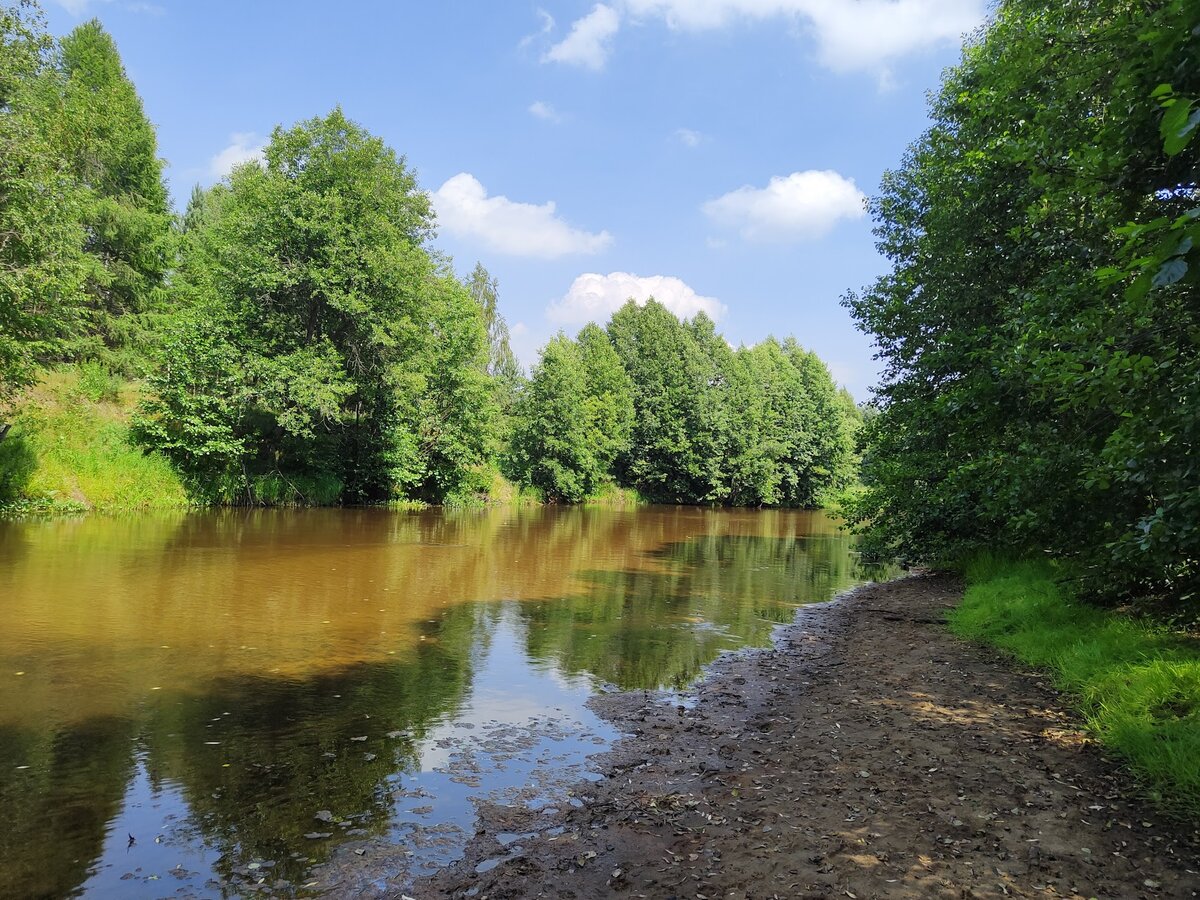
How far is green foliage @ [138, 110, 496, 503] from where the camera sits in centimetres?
3023

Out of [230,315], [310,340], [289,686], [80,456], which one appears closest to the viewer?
[289,686]

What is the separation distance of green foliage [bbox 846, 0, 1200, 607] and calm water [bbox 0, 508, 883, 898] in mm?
4999

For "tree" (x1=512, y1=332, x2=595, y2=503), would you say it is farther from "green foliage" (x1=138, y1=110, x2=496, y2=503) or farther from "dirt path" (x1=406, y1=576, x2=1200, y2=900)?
"dirt path" (x1=406, y1=576, x2=1200, y2=900)

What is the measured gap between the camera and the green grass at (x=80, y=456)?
24.1m

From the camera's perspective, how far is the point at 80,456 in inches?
1035

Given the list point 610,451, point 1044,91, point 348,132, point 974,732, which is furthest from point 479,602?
point 610,451

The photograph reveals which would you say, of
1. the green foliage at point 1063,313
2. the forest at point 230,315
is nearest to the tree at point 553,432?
the forest at point 230,315

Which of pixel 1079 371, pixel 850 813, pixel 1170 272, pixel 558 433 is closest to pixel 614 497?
pixel 558 433

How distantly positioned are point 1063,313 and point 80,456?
3080 centimetres

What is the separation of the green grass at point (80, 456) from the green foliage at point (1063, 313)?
26976 mm

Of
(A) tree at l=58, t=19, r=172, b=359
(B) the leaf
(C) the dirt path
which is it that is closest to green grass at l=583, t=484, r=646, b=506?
(A) tree at l=58, t=19, r=172, b=359

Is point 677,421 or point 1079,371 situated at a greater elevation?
point 677,421

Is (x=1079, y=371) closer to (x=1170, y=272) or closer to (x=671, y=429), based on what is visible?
(x=1170, y=272)

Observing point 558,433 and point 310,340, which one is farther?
point 558,433
